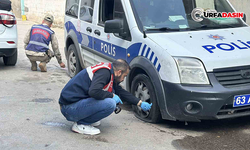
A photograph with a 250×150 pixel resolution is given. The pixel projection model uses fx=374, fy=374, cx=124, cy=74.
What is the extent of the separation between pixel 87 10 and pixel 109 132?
A: 2.82 metres

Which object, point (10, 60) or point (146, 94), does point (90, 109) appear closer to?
point (146, 94)

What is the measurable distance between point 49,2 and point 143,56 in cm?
1296

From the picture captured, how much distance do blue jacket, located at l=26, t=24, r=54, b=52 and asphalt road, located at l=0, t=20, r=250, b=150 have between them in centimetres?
200

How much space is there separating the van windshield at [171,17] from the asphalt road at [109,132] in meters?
1.29

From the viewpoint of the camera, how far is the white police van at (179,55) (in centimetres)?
427

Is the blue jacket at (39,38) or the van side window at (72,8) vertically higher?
the van side window at (72,8)

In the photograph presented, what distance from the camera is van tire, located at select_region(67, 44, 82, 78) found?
725 centimetres

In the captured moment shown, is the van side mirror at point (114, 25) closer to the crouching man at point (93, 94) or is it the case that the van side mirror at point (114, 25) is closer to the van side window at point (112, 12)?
the van side window at point (112, 12)

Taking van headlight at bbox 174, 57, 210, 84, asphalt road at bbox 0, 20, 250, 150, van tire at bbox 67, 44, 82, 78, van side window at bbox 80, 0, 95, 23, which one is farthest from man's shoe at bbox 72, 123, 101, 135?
van tire at bbox 67, 44, 82, 78

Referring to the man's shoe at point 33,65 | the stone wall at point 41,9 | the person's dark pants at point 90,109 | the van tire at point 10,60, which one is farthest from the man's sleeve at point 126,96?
the stone wall at point 41,9

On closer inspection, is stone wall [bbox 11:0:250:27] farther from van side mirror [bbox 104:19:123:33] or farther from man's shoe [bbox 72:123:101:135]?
man's shoe [bbox 72:123:101:135]

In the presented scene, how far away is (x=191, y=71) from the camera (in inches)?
169

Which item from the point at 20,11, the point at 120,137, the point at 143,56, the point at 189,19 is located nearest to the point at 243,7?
the point at 189,19

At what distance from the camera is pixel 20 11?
2009cm
